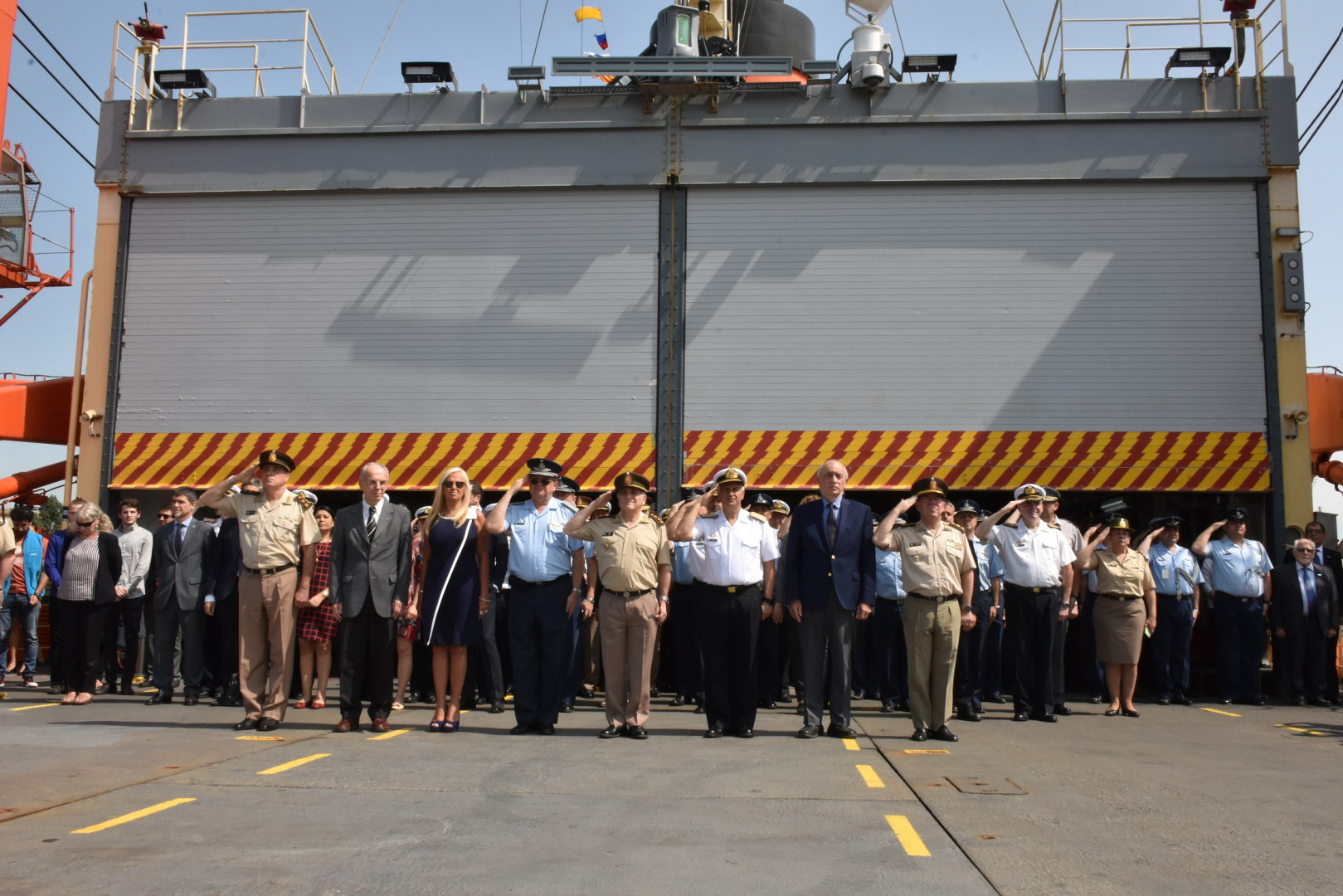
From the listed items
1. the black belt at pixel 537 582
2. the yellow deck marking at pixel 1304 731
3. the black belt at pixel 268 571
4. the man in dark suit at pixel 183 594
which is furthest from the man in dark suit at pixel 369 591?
the yellow deck marking at pixel 1304 731

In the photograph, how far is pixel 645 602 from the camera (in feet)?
26.8

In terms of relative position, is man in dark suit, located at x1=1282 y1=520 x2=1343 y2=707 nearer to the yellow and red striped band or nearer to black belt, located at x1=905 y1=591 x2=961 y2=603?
the yellow and red striped band

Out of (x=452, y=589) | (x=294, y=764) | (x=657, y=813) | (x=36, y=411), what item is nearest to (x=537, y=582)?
(x=452, y=589)

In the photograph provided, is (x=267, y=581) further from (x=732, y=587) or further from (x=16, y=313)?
(x=16, y=313)

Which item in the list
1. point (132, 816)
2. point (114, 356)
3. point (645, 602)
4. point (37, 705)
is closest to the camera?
point (132, 816)

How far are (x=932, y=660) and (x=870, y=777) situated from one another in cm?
212

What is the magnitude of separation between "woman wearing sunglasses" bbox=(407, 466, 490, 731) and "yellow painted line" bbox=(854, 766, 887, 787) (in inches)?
122

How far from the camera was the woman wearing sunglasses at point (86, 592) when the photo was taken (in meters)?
10.0

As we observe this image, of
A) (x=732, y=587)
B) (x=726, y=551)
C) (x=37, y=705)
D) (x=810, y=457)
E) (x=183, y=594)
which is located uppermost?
(x=810, y=457)

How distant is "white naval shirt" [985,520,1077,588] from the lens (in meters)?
9.68

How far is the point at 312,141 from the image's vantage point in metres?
13.2

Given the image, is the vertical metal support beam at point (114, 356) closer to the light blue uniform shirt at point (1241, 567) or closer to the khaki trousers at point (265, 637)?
the khaki trousers at point (265, 637)

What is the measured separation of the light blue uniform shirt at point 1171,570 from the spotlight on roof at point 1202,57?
5.45m

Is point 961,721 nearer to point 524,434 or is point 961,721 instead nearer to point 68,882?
point 524,434
